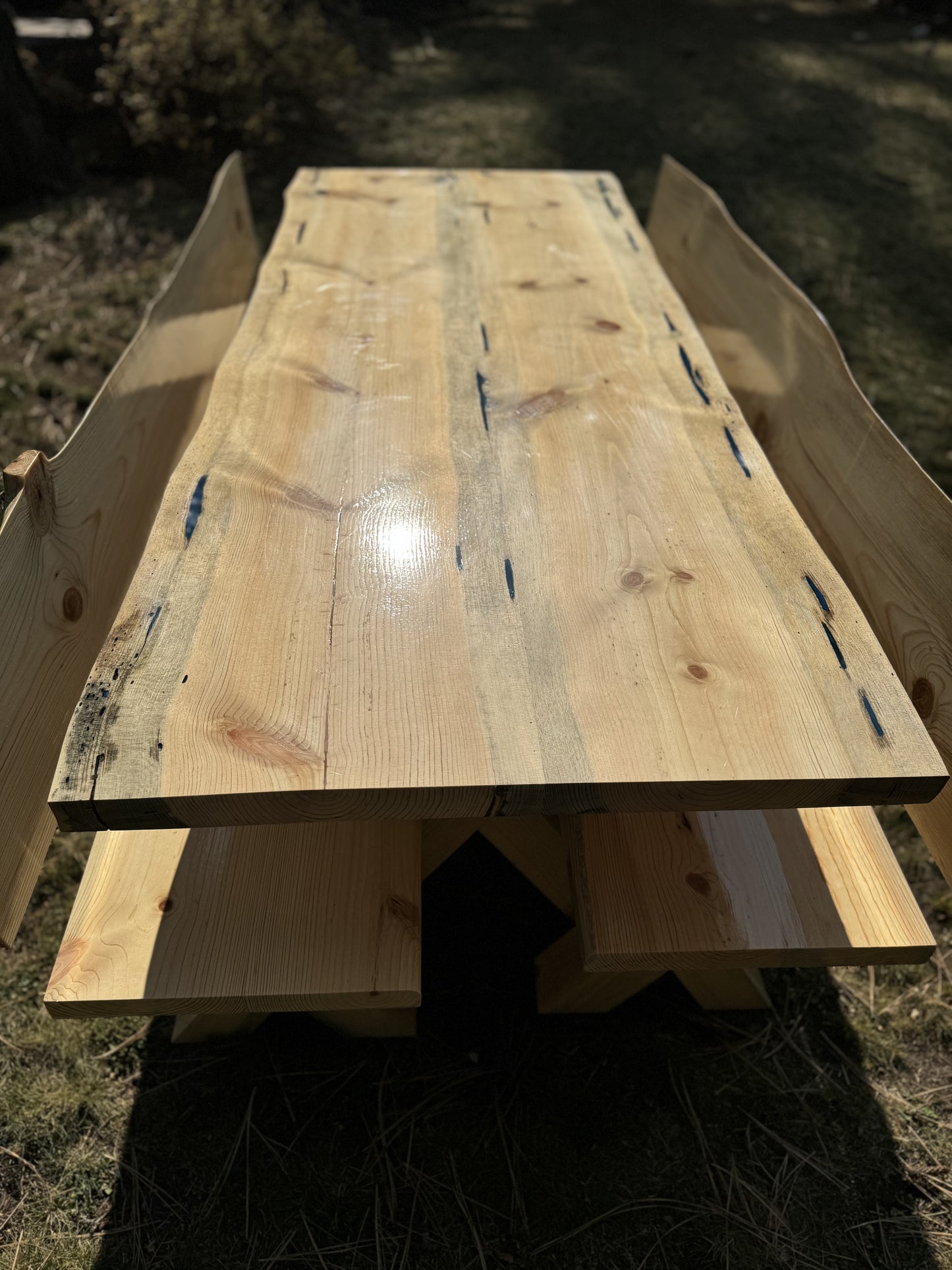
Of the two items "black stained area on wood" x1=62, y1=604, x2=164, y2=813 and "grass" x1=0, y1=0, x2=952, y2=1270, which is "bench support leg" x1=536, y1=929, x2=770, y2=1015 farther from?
"black stained area on wood" x1=62, y1=604, x2=164, y2=813

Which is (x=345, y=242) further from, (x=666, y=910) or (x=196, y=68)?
(x=196, y=68)

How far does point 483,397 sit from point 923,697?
3.01ft

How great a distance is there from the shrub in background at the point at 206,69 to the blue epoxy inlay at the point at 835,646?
4725 millimetres

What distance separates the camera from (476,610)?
125 centimetres

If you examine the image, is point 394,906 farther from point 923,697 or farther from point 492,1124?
point 923,697

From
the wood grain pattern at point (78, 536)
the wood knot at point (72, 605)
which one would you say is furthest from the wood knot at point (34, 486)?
the wood knot at point (72, 605)

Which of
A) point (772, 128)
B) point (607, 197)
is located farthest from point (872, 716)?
point (772, 128)

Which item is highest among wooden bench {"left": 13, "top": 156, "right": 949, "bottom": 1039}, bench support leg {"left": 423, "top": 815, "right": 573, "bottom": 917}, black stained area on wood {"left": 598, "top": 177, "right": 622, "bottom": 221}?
black stained area on wood {"left": 598, "top": 177, "right": 622, "bottom": 221}

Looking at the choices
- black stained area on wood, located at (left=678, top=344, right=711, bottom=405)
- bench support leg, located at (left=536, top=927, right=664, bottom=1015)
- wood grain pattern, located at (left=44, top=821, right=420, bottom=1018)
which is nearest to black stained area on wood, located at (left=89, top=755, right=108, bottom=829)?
wood grain pattern, located at (left=44, top=821, right=420, bottom=1018)

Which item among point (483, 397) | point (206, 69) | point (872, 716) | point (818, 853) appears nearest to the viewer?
point (872, 716)

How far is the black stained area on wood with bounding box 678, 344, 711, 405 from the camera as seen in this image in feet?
5.74

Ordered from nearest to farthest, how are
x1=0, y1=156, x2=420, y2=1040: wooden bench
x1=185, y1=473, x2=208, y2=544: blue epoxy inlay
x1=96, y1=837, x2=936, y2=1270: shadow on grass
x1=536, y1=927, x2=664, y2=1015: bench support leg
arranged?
x1=0, y1=156, x2=420, y2=1040: wooden bench
x1=185, y1=473, x2=208, y2=544: blue epoxy inlay
x1=96, y1=837, x2=936, y2=1270: shadow on grass
x1=536, y1=927, x2=664, y2=1015: bench support leg

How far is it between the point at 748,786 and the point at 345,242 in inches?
74.9

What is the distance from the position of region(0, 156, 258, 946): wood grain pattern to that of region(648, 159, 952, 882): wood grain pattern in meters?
1.10
